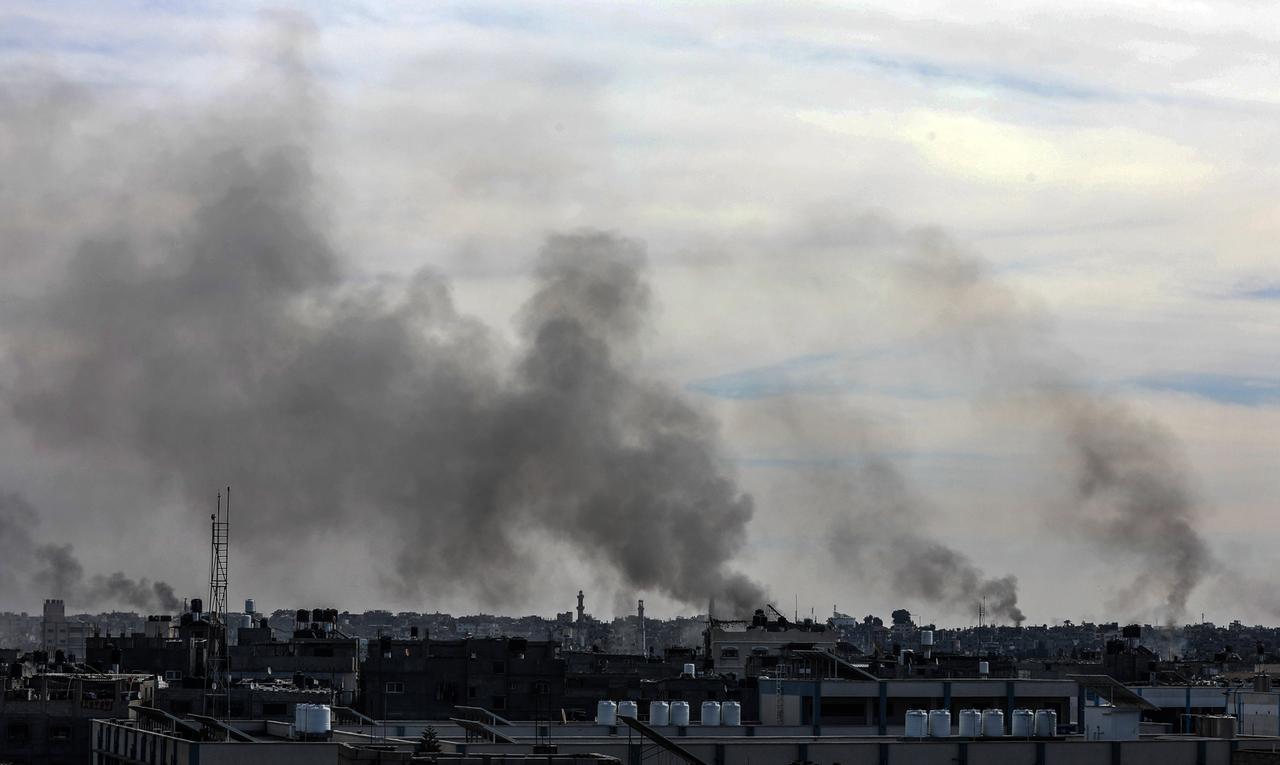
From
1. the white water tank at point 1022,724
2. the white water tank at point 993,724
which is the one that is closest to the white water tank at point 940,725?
the white water tank at point 993,724

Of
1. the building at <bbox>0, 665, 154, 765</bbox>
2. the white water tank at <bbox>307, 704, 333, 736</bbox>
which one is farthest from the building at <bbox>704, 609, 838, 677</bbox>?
the white water tank at <bbox>307, 704, 333, 736</bbox>

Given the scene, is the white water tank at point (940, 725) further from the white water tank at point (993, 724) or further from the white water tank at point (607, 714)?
the white water tank at point (607, 714)

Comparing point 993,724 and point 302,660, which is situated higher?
point 993,724

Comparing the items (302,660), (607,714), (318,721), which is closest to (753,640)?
(302,660)

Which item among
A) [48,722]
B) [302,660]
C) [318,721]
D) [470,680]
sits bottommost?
[48,722]

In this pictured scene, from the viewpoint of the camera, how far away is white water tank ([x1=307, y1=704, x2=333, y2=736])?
45.6 m

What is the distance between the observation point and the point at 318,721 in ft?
Answer: 150

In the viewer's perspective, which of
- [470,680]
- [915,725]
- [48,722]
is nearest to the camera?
[915,725]

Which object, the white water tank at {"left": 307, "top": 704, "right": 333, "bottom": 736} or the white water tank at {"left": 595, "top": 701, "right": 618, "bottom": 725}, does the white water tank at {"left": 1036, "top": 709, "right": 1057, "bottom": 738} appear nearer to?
the white water tank at {"left": 595, "top": 701, "right": 618, "bottom": 725}

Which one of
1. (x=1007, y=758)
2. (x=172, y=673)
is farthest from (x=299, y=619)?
(x=1007, y=758)

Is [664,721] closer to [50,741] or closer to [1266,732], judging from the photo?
[1266,732]

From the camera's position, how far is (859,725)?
2758 inches

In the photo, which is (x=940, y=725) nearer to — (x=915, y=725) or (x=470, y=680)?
(x=915, y=725)

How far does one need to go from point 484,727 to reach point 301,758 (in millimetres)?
13311
